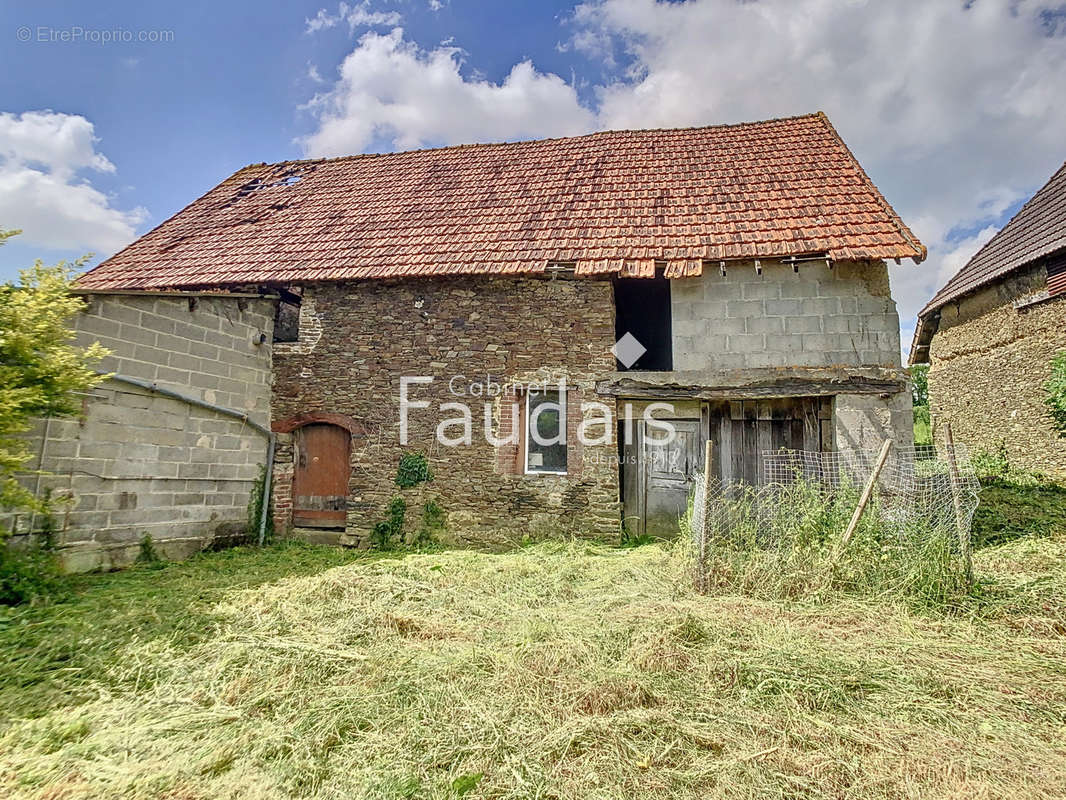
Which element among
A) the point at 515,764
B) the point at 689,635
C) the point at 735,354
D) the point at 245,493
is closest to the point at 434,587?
the point at 689,635

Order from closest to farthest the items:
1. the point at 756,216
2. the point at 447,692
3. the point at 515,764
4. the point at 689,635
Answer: the point at 515,764
the point at 447,692
the point at 689,635
the point at 756,216

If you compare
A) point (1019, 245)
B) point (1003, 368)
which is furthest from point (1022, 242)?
point (1003, 368)

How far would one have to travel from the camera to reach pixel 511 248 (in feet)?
28.0

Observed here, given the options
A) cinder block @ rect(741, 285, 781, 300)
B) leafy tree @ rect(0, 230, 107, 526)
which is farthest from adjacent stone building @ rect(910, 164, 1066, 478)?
leafy tree @ rect(0, 230, 107, 526)

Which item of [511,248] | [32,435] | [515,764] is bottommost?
[515,764]

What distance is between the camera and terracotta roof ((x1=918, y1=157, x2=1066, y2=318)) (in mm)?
11070

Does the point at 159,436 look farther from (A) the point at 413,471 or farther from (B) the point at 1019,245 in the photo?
(B) the point at 1019,245

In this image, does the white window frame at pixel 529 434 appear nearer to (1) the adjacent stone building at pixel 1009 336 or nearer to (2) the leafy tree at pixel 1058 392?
(2) the leafy tree at pixel 1058 392

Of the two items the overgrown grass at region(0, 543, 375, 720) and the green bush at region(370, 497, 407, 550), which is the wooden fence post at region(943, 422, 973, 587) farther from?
the green bush at region(370, 497, 407, 550)

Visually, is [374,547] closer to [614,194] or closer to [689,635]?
[689,635]

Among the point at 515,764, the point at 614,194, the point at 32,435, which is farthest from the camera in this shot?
the point at 614,194

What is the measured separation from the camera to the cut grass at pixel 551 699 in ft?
8.48

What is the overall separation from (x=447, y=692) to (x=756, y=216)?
7.88m

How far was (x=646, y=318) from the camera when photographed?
30.3ft
